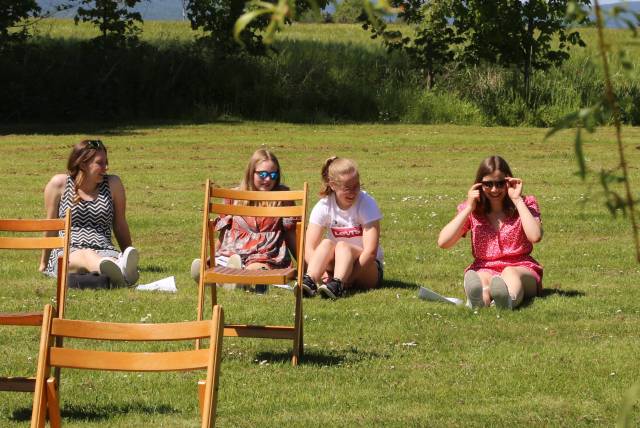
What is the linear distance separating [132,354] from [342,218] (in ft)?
18.9

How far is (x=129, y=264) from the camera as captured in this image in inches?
374

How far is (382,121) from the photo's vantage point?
2847cm

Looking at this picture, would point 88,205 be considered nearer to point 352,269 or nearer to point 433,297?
point 352,269

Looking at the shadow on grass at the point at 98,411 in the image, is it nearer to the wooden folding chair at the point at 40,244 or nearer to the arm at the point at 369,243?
the wooden folding chair at the point at 40,244

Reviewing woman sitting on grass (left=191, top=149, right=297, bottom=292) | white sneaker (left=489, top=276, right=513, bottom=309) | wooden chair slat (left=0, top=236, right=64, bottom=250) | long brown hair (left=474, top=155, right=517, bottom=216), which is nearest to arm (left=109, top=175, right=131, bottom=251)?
woman sitting on grass (left=191, top=149, right=297, bottom=292)

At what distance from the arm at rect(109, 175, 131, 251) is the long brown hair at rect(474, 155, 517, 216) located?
2.99 meters

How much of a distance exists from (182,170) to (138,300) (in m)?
10.1

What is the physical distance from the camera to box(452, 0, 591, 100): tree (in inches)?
1090

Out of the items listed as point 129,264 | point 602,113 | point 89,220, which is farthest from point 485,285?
point 602,113

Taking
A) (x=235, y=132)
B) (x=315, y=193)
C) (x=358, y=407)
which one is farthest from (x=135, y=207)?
(x=235, y=132)

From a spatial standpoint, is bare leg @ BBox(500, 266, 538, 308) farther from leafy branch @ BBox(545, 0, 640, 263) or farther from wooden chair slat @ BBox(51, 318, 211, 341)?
leafy branch @ BBox(545, 0, 640, 263)

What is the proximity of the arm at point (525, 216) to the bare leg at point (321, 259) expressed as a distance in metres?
1.50

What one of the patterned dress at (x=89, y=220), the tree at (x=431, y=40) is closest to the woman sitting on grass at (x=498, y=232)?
the patterned dress at (x=89, y=220)

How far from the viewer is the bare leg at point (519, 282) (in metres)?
8.68
